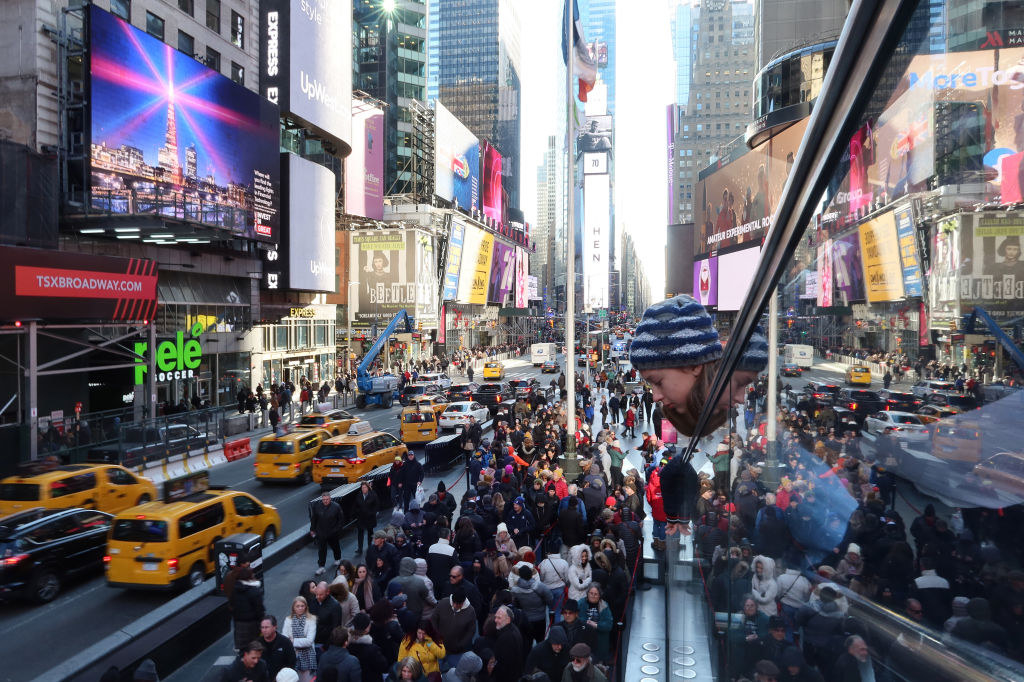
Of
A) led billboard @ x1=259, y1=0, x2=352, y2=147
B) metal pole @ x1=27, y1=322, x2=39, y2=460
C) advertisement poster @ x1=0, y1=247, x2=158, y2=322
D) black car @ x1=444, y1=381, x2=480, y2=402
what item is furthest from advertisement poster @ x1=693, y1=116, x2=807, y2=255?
metal pole @ x1=27, y1=322, x2=39, y2=460

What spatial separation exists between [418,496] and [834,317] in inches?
497

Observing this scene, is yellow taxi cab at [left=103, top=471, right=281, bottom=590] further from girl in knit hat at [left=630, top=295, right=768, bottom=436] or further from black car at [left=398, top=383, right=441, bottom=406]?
black car at [left=398, top=383, right=441, bottom=406]

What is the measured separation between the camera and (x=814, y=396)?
3.06 meters

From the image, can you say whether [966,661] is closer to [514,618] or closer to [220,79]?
[514,618]

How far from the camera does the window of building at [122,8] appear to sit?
28.0m

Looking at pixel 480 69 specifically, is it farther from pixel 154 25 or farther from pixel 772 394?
pixel 772 394

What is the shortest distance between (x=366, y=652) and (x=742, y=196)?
2171 inches

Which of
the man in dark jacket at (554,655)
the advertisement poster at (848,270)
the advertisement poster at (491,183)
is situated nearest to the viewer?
the advertisement poster at (848,270)

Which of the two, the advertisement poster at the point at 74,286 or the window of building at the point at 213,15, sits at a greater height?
the window of building at the point at 213,15

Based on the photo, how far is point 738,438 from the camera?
4.76 meters

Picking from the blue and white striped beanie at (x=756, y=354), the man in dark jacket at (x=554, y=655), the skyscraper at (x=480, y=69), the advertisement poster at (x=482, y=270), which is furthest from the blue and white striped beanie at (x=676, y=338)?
the skyscraper at (x=480, y=69)

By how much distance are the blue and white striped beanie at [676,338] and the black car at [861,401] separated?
305cm

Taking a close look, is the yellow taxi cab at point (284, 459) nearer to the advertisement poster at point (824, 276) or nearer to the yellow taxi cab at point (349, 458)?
the yellow taxi cab at point (349, 458)

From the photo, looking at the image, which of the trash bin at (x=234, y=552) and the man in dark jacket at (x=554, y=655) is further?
the trash bin at (x=234, y=552)
